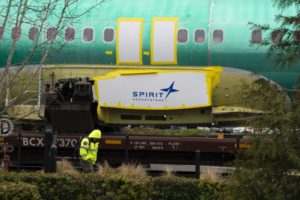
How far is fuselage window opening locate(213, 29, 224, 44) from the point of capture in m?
15.1

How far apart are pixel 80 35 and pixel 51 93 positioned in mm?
2225

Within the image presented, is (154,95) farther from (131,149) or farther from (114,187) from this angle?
(114,187)

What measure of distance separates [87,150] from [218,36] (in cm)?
448

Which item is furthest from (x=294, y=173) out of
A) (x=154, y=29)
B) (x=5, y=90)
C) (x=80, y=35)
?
(x=80, y=35)

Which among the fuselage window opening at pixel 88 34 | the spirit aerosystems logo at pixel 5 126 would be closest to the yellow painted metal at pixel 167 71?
the fuselage window opening at pixel 88 34

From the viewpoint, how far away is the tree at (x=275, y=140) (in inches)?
221

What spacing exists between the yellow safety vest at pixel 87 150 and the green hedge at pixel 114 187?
433 cm

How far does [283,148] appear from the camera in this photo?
558cm

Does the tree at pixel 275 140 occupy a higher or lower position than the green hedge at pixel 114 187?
higher

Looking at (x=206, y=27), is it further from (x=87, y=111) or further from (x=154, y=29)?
(x=87, y=111)

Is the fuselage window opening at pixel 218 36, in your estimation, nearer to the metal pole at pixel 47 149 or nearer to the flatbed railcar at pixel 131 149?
the flatbed railcar at pixel 131 149

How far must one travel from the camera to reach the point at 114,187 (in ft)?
31.5

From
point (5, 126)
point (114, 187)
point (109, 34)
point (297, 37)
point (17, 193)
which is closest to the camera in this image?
point (297, 37)

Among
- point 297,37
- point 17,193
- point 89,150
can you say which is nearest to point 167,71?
point 89,150
